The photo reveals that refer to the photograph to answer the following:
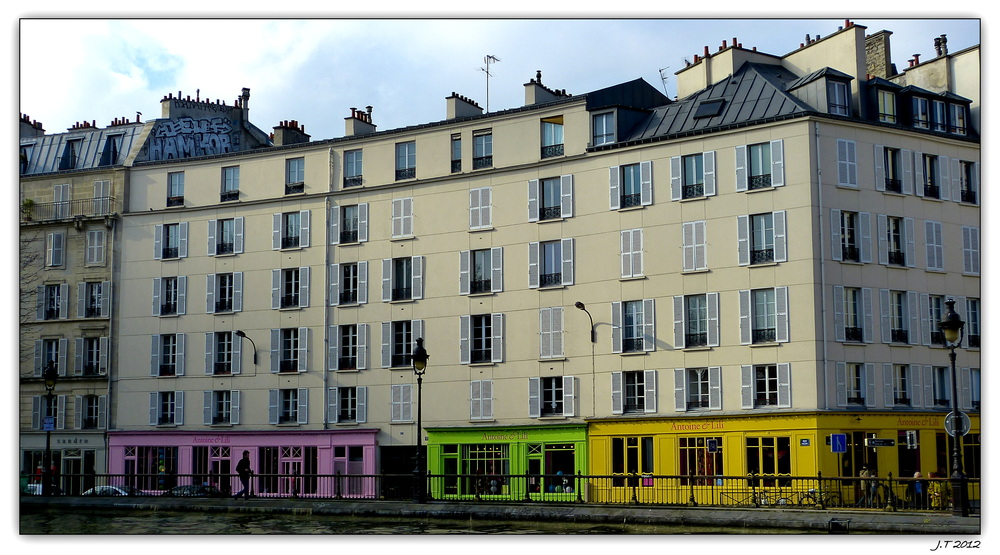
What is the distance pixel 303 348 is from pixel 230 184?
599 cm

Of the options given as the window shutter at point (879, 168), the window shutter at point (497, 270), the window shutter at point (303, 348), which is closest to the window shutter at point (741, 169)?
the window shutter at point (879, 168)

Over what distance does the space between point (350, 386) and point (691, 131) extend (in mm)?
13092

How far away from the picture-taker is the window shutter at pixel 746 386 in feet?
109

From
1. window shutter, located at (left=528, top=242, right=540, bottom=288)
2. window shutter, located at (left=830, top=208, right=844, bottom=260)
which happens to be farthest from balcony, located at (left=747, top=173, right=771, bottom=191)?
window shutter, located at (left=528, top=242, right=540, bottom=288)

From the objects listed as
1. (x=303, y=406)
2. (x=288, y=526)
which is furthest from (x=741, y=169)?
(x=288, y=526)

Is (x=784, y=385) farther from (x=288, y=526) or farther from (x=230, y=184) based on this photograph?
(x=230, y=184)

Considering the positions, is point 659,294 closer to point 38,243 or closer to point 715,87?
point 715,87

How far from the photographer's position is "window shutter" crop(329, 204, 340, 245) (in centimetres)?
3938

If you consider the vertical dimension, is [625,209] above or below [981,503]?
above

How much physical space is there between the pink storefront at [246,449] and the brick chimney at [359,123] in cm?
981

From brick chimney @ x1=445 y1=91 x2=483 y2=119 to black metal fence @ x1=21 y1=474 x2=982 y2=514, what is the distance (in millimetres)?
11953

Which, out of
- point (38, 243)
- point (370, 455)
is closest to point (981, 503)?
point (370, 455)

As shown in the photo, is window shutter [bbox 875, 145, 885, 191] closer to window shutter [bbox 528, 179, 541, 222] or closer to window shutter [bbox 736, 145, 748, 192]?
window shutter [bbox 736, 145, 748, 192]

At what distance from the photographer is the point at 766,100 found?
113ft
